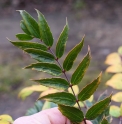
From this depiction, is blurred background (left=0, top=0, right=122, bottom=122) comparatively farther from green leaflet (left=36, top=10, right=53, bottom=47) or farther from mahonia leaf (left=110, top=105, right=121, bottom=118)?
green leaflet (left=36, top=10, right=53, bottom=47)

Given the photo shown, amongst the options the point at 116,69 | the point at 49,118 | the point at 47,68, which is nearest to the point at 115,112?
the point at 116,69

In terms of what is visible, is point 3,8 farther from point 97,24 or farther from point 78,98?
point 78,98

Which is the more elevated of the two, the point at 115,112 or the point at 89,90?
the point at 89,90

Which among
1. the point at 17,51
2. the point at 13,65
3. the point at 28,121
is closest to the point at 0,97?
the point at 13,65

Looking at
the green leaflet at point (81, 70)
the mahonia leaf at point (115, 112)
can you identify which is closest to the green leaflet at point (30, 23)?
the green leaflet at point (81, 70)

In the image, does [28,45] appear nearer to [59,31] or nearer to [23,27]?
[23,27]

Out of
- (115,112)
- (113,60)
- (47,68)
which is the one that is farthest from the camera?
(113,60)
